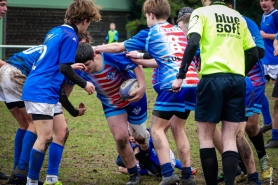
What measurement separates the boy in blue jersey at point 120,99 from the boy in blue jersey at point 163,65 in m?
0.18

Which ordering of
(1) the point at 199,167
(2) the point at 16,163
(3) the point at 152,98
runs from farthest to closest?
1. (3) the point at 152,98
2. (1) the point at 199,167
3. (2) the point at 16,163

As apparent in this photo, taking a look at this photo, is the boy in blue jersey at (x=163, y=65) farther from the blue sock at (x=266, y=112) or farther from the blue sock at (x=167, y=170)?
the blue sock at (x=266, y=112)

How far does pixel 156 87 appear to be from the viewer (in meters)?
6.22

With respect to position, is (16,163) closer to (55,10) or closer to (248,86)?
(248,86)

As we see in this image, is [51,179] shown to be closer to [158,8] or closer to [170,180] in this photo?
[170,180]

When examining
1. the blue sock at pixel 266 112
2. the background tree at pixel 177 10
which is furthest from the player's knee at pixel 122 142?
the background tree at pixel 177 10

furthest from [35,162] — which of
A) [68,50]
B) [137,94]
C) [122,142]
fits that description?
[137,94]

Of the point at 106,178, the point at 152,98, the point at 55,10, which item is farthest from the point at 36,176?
the point at 55,10

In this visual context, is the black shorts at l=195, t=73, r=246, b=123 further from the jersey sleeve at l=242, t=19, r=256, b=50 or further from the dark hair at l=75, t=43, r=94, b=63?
the dark hair at l=75, t=43, r=94, b=63

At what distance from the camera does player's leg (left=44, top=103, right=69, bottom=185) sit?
598cm

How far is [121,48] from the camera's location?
6039 millimetres

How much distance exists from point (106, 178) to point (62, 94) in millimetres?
1126

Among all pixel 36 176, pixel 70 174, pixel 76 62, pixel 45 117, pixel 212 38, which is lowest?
pixel 70 174

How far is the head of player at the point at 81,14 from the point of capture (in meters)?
5.80
